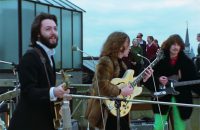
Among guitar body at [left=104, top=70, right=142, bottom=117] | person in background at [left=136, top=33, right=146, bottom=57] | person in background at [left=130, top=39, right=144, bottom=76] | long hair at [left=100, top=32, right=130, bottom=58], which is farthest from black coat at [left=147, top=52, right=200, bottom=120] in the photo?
person in background at [left=136, top=33, right=146, bottom=57]

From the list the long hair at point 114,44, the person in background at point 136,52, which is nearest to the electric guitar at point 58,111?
the long hair at point 114,44

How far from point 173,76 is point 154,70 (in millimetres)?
278

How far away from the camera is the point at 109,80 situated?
21.2ft

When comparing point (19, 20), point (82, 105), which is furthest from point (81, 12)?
point (82, 105)

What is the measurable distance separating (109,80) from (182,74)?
1638mm

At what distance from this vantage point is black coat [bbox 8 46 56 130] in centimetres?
445

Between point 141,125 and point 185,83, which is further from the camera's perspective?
point 141,125

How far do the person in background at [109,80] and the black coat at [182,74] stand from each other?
42.2 inches

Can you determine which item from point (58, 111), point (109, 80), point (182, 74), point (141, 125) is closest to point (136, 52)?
point (141, 125)

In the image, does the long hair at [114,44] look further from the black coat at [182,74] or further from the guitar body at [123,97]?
the black coat at [182,74]

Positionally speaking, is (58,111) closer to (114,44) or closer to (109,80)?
(109,80)

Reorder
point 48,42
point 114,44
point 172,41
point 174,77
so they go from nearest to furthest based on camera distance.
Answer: point 48,42 < point 114,44 < point 172,41 < point 174,77

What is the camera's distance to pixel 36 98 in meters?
4.41

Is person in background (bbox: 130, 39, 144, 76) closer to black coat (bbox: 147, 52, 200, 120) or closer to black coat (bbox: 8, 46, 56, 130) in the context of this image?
black coat (bbox: 147, 52, 200, 120)
